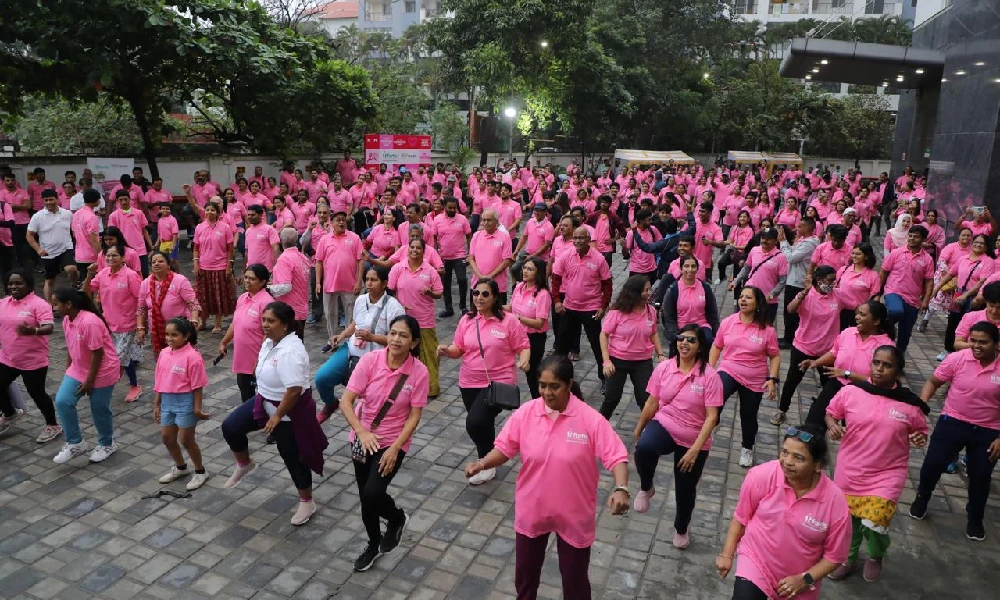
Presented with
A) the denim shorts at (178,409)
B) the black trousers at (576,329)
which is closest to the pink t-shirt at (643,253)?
the black trousers at (576,329)

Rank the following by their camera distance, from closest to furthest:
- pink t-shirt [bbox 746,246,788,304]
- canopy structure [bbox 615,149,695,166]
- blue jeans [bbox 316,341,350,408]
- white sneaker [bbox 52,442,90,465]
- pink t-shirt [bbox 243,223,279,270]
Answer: white sneaker [bbox 52,442,90,465] < blue jeans [bbox 316,341,350,408] < pink t-shirt [bbox 746,246,788,304] < pink t-shirt [bbox 243,223,279,270] < canopy structure [bbox 615,149,695,166]

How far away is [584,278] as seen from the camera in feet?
24.9

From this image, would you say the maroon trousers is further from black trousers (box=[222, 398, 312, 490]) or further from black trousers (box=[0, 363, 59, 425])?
black trousers (box=[0, 363, 59, 425])

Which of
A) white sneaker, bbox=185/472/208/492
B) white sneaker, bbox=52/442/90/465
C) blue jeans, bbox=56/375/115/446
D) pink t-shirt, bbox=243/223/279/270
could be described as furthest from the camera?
pink t-shirt, bbox=243/223/279/270

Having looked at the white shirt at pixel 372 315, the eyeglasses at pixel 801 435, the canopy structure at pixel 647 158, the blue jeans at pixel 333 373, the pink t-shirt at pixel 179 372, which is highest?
the canopy structure at pixel 647 158

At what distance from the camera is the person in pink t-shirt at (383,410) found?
4.46 metres

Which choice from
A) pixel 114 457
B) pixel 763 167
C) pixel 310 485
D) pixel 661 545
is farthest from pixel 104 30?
pixel 763 167

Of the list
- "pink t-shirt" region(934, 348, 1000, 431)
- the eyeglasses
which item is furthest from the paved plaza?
the eyeglasses

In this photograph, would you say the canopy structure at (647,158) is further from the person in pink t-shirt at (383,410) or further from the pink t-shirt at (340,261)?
the person in pink t-shirt at (383,410)

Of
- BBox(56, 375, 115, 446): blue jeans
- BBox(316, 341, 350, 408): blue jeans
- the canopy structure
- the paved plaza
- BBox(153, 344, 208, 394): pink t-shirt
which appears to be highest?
the canopy structure

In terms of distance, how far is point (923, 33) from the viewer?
20594 mm

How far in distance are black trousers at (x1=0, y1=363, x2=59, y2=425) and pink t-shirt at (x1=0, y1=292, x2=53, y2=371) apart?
6cm

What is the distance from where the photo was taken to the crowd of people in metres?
3.64

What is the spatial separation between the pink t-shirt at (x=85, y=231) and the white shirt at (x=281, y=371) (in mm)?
6341
